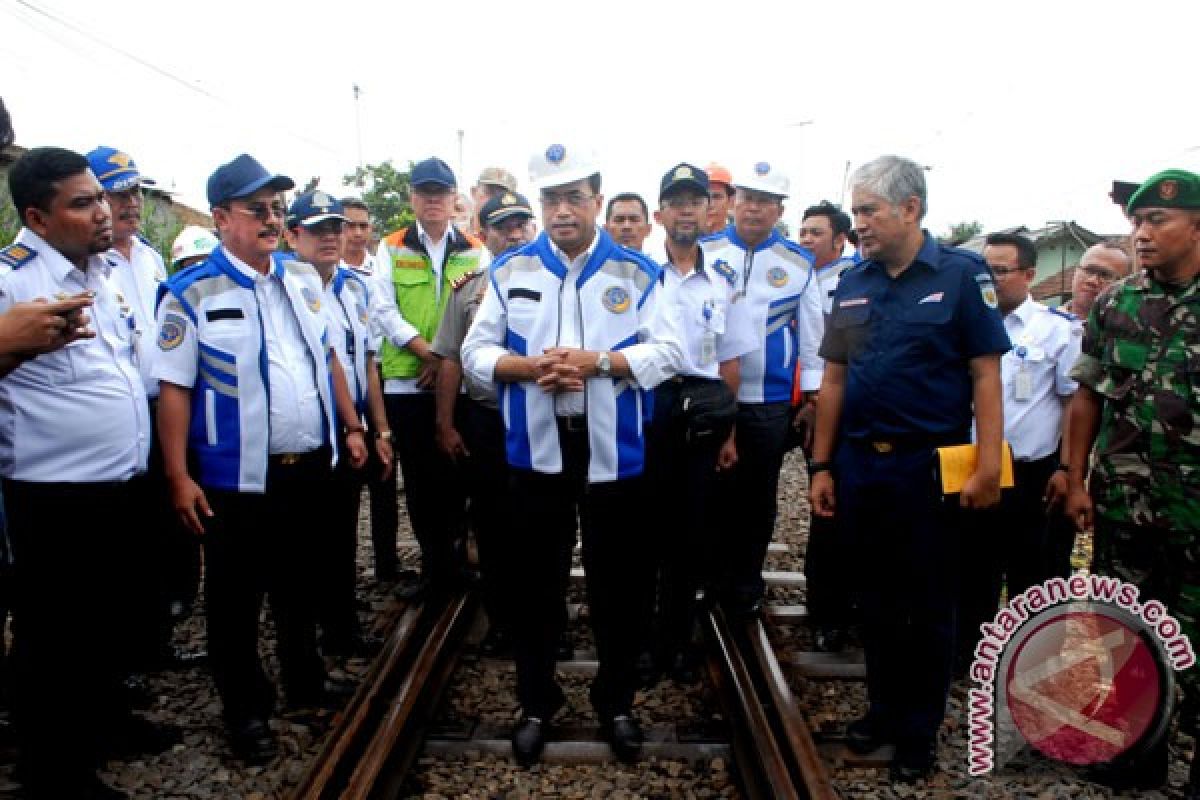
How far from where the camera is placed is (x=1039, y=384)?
3.92m

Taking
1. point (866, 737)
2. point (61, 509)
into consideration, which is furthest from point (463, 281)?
point (866, 737)

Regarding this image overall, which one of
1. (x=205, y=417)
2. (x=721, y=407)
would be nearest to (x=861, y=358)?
(x=721, y=407)

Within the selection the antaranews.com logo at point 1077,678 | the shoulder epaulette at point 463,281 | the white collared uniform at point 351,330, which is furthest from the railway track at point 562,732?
the shoulder epaulette at point 463,281

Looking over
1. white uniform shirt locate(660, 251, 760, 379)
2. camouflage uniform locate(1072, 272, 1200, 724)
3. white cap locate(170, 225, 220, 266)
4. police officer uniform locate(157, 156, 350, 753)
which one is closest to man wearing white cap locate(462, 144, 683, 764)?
white uniform shirt locate(660, 251, 760, 379)

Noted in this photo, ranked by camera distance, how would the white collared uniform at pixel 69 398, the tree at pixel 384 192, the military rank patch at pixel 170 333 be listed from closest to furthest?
1. the white collared uniform at pixel 69 398
2. the military rank patch at pixel 170 333
3. the tree at pixel 384 192

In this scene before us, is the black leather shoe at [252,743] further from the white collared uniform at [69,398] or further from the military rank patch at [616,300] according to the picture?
the military rank patch at [616,300]

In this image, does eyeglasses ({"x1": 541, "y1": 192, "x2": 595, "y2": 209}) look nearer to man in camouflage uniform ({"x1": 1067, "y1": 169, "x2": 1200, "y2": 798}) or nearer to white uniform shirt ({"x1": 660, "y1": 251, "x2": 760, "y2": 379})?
white uniform shirt ({"x1": 660, "y1": 251, "x2": 760, "y2": 379})

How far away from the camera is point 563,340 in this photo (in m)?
3.05

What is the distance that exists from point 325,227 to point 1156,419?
377 cm

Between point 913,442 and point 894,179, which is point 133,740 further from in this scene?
point 894,179

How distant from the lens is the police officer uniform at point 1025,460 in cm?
391

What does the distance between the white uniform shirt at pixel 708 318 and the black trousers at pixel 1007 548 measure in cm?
146

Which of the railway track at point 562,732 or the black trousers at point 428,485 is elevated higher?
the black trousers at point 428,485

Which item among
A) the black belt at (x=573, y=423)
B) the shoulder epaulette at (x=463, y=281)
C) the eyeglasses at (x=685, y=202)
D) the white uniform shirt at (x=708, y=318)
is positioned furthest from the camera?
the shoulder epaulette at (x=463, y=281)
